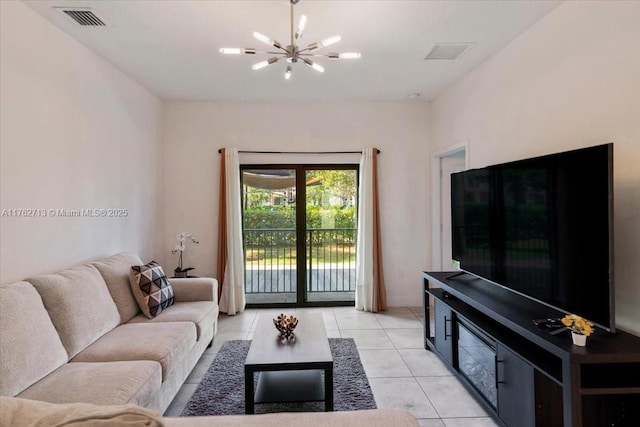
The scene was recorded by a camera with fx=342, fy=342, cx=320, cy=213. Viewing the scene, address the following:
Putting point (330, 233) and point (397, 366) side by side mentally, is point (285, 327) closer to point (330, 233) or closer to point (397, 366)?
point (397, 366)

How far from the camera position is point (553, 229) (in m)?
2.00

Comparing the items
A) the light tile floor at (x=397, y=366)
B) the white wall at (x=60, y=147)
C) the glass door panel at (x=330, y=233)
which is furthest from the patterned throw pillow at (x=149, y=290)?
the glass door panel at (x=330, y=233)

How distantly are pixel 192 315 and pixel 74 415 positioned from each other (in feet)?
7.45

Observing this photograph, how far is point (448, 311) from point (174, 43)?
327 cm

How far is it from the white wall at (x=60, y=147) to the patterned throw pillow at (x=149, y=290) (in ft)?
1.68

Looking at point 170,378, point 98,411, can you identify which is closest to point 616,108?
point 98,411

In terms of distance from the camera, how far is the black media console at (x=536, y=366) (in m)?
1.57

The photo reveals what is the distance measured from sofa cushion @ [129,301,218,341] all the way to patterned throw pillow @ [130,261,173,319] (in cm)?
7

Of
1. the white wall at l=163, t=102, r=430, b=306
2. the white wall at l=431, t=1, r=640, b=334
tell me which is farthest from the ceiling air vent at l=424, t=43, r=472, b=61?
the white wall at l=163, t=102, r=430, b=306

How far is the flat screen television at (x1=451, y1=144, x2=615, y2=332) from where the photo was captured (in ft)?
5.59

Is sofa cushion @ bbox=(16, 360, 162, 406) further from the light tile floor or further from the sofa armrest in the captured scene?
the sofa armrest

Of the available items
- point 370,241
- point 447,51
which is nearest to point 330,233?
point 370,241

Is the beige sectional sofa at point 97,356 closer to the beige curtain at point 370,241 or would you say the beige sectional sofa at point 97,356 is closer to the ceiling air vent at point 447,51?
the beige curtain at point 370,241

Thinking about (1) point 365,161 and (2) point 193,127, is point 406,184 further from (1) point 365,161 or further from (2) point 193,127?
(2) point 193,127
